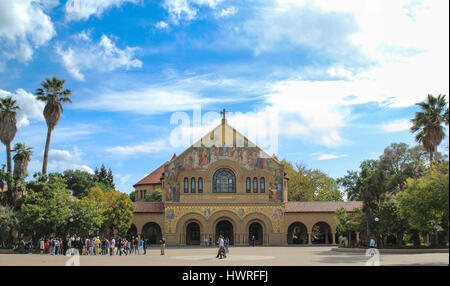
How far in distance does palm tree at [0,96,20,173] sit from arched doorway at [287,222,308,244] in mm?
33173

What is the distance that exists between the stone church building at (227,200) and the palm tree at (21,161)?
1329 centimetres

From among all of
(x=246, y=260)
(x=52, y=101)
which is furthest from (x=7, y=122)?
(x=246, y=260)

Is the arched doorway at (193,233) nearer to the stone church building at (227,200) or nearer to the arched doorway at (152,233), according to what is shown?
the stone church building at (227,200)

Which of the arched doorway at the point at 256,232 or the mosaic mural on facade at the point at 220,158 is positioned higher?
the mosaic mural on facade at the point at 220,158

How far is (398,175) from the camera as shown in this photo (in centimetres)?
4938

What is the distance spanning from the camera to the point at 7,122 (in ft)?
147

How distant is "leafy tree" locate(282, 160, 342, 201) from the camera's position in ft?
224

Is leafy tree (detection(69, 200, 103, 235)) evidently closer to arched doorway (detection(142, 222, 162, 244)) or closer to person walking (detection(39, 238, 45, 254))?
person walking (detection(39, 238, 45, 254))

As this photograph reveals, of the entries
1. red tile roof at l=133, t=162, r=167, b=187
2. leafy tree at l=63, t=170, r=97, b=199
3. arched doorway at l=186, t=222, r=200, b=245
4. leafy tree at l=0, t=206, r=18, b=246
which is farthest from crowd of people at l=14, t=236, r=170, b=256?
leafy tree at l=63, t=170, r=97, b=199

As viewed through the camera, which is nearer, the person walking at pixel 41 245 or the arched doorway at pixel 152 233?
the person walking at pixel 41 245

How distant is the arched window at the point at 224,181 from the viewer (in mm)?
49062

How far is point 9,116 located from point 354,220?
117ft

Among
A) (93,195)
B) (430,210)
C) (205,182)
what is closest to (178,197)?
(205,182)

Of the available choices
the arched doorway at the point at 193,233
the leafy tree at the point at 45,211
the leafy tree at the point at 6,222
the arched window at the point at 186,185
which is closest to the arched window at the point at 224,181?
the arched window at the point at 186,185
